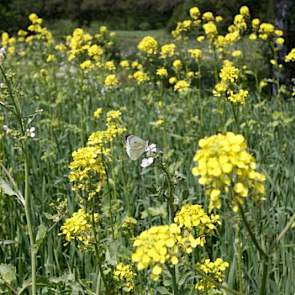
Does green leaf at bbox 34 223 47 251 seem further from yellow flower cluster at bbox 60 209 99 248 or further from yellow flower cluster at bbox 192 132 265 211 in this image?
yellow flower cluster at bbox 192 132 265 211

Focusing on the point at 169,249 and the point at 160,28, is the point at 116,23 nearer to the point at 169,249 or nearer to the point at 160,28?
the point at 160,28

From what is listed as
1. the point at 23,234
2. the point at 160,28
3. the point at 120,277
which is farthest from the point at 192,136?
the point at 160,28

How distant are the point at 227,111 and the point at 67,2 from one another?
14575 mm

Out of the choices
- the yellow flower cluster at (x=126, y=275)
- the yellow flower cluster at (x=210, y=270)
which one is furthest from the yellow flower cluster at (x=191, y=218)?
the yellow flower cluster at (x=126, y=275)

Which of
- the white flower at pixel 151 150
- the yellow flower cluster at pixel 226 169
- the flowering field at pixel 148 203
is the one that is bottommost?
the flowering field at pixel 148 203

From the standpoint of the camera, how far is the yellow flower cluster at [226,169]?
1.12 meters

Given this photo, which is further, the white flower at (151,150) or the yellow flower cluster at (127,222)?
the yellow flower cluster at (127,222)

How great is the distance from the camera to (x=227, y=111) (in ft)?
16.2

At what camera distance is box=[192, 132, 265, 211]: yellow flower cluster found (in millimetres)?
1119

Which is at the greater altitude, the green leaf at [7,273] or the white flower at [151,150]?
the white flower at [151,150]

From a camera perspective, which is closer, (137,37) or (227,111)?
(227,111)

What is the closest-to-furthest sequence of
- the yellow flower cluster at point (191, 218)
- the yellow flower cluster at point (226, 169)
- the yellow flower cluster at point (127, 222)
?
the yellow flower cluster at point (226, 169) → the yellow flower cluster at point (191, 218) → the yellow flower cluster at point (127, 222)

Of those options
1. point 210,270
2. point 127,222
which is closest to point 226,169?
point 210,270

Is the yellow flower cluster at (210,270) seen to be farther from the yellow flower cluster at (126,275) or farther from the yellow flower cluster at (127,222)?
the yellow flower cluster at (127,222)
